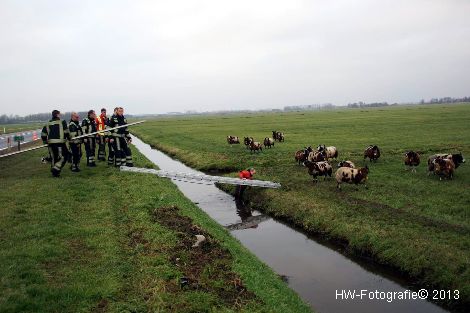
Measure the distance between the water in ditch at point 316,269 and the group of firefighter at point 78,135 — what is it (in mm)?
6470

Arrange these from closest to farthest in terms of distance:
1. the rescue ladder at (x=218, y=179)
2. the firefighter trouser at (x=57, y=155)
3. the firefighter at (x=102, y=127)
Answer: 1. the firefighter trouser at (x=57, y=155)
2. the rescue ladder at (x=218, y=179)
3. the firefighter at (x=102, y=127)

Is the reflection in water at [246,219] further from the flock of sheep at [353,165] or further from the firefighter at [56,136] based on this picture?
the firefighter at [56,136]

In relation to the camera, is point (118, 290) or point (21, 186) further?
point (21, 186)

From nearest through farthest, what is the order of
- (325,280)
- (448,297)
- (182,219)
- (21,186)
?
1. (448,297)
2. (325,280)
3. (182,219)
4. (21,186)

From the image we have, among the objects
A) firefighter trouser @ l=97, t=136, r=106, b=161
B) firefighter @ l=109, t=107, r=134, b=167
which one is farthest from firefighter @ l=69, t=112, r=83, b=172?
firefighter trouser @ l=97, t=136, r=106, b=161

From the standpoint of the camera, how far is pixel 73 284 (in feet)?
26.5

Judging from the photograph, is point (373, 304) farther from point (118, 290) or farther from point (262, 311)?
point (118, 290)

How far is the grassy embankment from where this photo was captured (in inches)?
301

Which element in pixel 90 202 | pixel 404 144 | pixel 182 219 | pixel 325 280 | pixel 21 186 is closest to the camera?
pixel 325 280

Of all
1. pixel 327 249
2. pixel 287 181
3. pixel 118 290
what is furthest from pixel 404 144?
pixel 118 290

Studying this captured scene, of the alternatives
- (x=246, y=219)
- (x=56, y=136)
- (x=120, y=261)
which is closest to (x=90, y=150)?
(x=56, y=136)

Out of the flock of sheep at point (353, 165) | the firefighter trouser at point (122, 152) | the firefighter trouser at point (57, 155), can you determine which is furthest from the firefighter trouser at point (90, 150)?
the flock of sheep at point (353, 165)

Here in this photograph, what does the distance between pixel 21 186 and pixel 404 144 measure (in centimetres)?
2632

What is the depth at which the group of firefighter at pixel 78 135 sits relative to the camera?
17841mm
